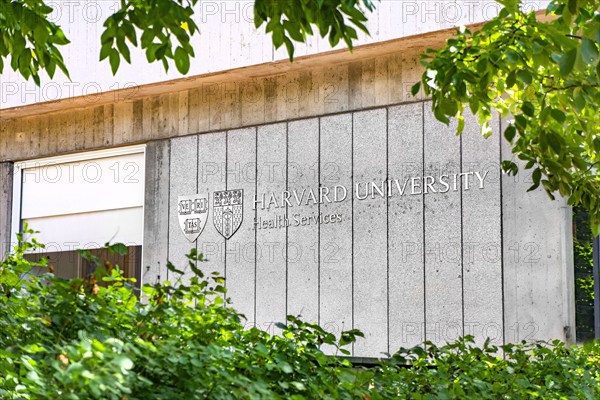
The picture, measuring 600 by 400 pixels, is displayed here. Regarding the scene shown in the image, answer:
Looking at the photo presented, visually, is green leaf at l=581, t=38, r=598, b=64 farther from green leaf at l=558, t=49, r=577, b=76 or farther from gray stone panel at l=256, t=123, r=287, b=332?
gray stone panel at l=256, t=123, r=287, b=332

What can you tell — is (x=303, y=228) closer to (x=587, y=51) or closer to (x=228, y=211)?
(x=228, y=211)

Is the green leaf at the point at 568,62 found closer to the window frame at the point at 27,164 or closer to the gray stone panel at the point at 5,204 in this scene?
the window frame at the point at 27,164

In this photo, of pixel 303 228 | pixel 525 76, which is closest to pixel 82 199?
pixel 303 228

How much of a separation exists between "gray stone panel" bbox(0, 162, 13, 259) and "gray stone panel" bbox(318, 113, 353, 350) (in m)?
4.55

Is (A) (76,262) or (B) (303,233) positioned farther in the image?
(A) (76,262)

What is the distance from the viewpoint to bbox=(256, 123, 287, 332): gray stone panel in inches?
421

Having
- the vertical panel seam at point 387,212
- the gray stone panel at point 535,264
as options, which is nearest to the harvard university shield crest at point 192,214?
the vertical panel seam at point 387,212

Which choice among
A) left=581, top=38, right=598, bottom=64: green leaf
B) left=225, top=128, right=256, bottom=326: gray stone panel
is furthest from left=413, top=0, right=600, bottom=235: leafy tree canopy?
left=225, top=128, right=256, bottom=326: gray stone panel

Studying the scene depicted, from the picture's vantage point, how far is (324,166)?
1055 centimetres

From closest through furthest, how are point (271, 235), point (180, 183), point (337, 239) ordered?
point (337, 239) → point (271, 235) → point (180, 183)

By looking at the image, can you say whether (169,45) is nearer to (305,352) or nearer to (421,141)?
(305,352)

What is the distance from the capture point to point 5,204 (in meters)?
13.2

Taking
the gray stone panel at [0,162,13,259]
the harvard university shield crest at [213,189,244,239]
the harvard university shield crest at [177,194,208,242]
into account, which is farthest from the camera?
the gray stone panel at [0,162,13,259]

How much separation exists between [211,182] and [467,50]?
19.9 feet
